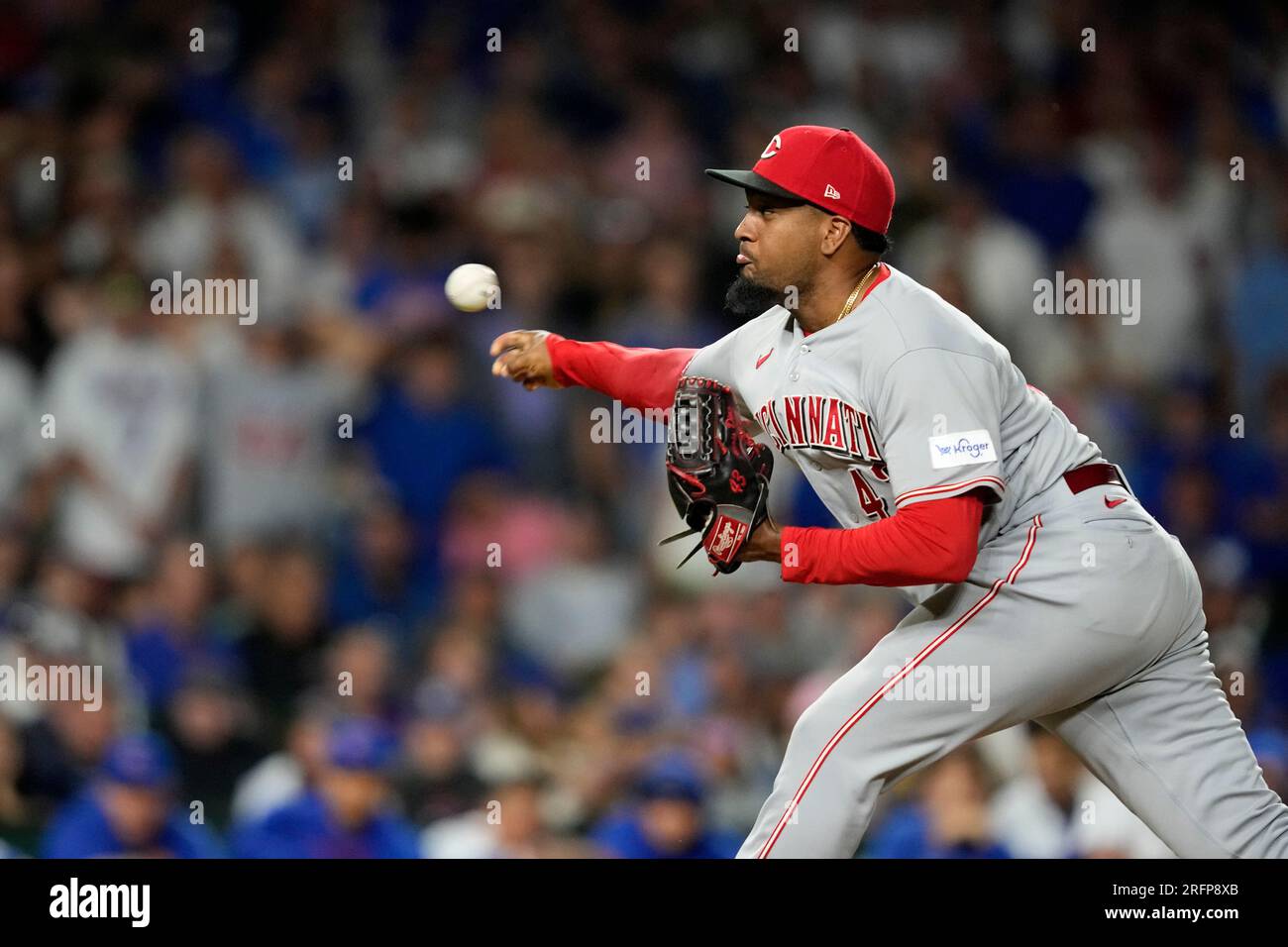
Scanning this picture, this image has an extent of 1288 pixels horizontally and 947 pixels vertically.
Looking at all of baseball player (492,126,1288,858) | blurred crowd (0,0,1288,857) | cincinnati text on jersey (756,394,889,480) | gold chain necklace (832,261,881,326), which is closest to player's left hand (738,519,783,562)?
baseball player (492,126,1288,858)

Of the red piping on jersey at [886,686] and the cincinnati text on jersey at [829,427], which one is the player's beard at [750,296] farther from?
the red piping on jersey at [886,686]

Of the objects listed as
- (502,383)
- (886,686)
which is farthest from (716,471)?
(502,383)

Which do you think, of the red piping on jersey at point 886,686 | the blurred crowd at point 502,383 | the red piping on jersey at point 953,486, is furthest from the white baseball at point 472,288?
the blurred crowd at point 502,383

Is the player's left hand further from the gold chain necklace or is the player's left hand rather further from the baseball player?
the gold chain necklace

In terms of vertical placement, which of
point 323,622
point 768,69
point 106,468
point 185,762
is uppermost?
point 768,69

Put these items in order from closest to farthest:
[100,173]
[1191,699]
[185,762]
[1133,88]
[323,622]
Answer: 1. [1191,699]
2. [185,762]
3. [323,622]
4. [100,173]
5. [1133,88]
